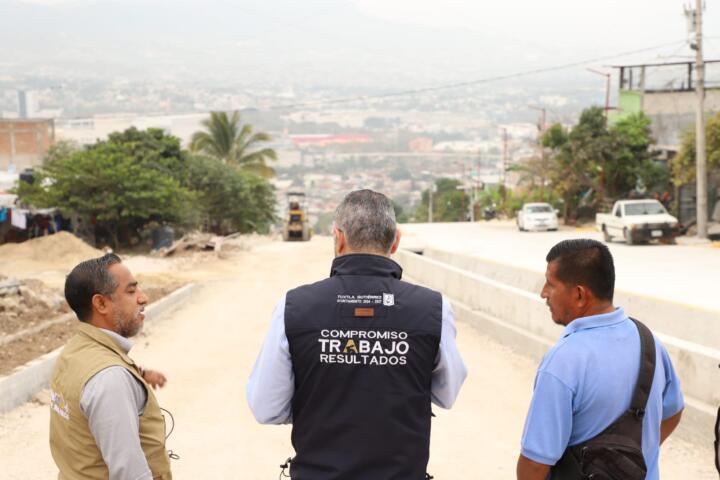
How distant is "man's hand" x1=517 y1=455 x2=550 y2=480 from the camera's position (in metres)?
3.40

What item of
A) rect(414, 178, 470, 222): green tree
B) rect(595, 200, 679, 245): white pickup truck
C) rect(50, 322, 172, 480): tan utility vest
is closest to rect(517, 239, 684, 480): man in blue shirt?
rect(50, 322, 172, 480): tan utility vest

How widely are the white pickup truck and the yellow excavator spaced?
20.7 m

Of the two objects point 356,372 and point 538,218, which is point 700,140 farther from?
point 356,372

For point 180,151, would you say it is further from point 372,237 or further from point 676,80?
point 372,237

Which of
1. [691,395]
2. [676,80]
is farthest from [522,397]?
[676,80]

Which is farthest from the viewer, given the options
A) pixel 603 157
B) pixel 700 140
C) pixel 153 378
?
pixel 603 157

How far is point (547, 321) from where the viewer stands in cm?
1163

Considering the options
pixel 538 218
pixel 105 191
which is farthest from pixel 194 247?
pixel 538 218

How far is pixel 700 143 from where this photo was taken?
99.6 feet

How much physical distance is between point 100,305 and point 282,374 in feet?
2.80

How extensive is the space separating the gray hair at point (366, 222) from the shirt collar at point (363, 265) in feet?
0.22

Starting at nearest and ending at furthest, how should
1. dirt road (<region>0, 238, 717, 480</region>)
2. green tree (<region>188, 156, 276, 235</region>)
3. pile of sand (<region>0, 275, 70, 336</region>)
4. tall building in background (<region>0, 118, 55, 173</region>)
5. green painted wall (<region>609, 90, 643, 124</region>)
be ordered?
dirt road (<region>0, 238, 717, 480</region>)
pile of sand (<region>0, 275, 70, 336</region>)
green painted wall (<region>609, 90, 643, 124</region>)
green tree (<region>188, 156, 276, 235</region>)
tall building in background (<region>0, 118, 55, 173</region>)

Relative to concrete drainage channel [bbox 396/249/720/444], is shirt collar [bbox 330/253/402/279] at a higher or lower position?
higher

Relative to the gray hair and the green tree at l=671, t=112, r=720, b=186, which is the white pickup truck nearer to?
the green tree at l=671, t=112, r=720, b=186
